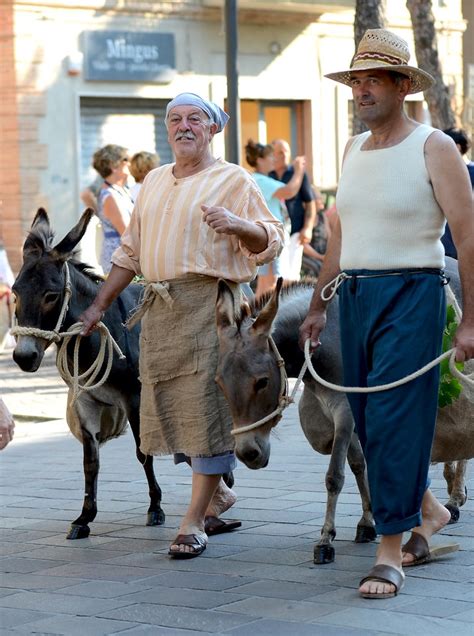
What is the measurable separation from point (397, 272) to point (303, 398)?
1626mm

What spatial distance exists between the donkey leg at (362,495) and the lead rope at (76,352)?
1352 mm

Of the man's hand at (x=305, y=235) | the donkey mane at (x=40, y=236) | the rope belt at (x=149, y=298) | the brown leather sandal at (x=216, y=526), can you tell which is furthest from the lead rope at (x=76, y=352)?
the man's hand at (x=305, y=235)

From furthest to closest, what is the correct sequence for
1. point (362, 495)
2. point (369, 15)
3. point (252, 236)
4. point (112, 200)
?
point (369, 15)
point (112, 200)
point (362, 495)
point (252, 236)

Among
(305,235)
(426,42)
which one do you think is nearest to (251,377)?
(305,235)

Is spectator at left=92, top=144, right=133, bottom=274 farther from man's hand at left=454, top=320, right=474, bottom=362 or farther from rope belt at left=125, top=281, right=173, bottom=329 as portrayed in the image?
man's hand at left=454, top=320, right=474, bottom=362

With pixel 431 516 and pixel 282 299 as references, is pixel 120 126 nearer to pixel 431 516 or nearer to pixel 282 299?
pixel 282 299

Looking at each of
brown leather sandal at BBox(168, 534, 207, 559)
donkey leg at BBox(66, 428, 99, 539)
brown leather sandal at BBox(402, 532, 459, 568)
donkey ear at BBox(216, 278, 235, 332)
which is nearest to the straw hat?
donkey ear at BBox(216, 278, 235, 332)

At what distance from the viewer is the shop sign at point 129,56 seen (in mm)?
22906

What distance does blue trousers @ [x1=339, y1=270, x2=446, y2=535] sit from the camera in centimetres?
573

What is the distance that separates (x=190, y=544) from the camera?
21.9 feet

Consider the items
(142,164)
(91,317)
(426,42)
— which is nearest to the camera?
(91,317)

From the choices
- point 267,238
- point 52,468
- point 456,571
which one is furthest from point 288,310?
→ point 52,468

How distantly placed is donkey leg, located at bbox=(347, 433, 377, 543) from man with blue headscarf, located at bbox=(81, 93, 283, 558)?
62 cm

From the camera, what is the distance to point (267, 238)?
21.6ft
